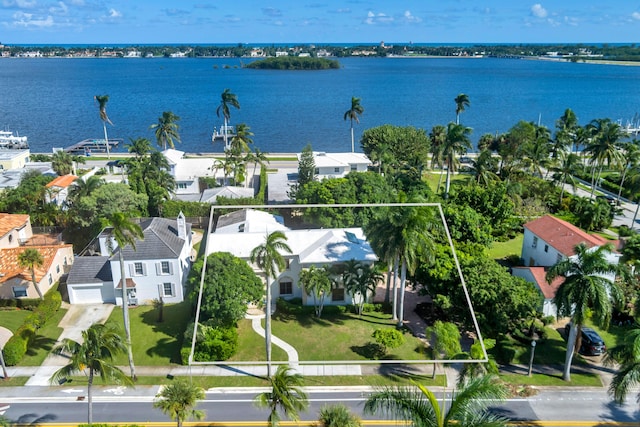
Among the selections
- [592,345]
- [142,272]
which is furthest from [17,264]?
[592,345]

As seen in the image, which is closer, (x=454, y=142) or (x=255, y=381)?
(x=255, y=381)

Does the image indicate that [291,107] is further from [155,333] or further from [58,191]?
[155,333]

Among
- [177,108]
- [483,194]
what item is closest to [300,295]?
[483,194]

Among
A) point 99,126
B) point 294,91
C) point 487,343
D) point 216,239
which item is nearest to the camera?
point 487,343

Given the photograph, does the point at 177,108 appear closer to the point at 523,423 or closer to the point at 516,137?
the point at 516,137

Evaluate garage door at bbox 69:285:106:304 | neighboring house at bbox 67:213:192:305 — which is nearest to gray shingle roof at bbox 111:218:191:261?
neighboring house at bbox 67:213:192:305
